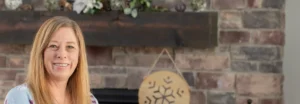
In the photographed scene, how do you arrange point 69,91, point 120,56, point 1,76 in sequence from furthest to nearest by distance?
point 1,76 → point 120,56 → point 69,91

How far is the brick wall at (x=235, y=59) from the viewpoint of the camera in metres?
2.96

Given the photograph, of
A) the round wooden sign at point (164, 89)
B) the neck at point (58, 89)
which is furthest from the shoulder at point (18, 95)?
the round wooden sign at point (164, 89)

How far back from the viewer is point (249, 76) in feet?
9.83

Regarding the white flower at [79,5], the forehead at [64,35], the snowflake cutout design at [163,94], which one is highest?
the white flower at [79,5]

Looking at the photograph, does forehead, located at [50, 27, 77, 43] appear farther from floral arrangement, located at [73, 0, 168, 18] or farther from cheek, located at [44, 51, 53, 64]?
floral arrangement, located at [73, 0, 168, 18]

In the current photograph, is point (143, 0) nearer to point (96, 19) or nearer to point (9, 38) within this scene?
point (96, 19)

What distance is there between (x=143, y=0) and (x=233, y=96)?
33.4 inches

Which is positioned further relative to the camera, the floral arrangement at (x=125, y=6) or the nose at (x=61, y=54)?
the floral arrangement at (x=125, y=6)

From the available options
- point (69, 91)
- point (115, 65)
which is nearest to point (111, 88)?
point (115, 65)

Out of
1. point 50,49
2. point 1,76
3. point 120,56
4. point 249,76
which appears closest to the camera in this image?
point 50,49

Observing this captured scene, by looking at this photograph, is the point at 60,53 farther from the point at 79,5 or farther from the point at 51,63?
the point at 79,5

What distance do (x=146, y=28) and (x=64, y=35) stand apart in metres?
1.16

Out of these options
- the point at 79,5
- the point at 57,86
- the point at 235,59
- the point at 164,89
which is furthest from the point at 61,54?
the point at 235,59

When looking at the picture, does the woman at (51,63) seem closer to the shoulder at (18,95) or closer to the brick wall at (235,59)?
the shoulder at (18,95)
